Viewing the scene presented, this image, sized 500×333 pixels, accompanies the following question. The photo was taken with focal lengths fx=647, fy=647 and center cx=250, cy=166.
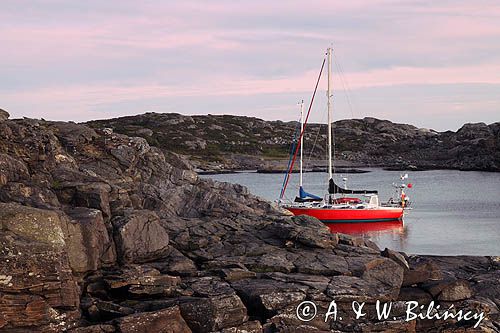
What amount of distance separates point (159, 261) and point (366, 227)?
145 ft

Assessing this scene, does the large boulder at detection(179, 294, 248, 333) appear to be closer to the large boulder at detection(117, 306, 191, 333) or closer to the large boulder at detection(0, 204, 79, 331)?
the large boulder at detection(117, 306, 191, 333)

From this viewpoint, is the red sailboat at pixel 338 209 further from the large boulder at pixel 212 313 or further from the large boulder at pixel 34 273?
the large boulder at pixel 34 273

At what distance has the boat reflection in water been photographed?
6338cm

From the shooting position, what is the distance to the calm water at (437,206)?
52.9m

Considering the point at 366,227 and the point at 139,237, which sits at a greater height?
the point at 139,237

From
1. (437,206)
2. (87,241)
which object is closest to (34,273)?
(87,241)

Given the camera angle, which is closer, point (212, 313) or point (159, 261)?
point (212, 313)

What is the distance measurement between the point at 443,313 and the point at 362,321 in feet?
13.6

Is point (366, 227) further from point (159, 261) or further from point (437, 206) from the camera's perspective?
point (159, 261)

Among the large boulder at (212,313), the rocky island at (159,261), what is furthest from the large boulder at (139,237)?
the large boulder at (212,313)

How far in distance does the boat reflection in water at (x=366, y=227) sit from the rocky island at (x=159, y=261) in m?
30.6

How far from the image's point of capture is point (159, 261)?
955 inches

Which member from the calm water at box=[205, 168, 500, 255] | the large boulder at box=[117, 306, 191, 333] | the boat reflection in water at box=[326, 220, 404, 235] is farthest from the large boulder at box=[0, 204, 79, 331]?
the boat reflection in water at box=[326, 220, 404, 235]

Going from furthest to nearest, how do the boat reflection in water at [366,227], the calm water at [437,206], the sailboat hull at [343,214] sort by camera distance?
1. the sailboat hull at [343,214]
2. the boat reflection in water at [366,227]
3. the calm water at [437,206]
